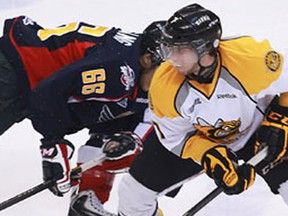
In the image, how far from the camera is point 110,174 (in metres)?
2.77

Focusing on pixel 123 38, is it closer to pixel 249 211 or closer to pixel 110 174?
pixel 110 174

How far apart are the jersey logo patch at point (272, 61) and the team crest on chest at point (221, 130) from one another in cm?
19

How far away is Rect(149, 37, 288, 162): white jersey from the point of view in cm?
202

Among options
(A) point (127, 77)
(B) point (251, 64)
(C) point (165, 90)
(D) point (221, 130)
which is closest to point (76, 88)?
(A) point (127, 77)

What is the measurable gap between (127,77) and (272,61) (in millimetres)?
547

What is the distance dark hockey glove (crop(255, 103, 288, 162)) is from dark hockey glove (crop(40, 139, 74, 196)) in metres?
0.69

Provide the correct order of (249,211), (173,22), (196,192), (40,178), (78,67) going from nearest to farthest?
(173,22), (78,67), (249,211), (196,192), (40,178)

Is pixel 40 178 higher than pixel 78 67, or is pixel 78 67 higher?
pixel 78 67

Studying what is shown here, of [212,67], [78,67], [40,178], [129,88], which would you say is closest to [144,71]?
[129,88]

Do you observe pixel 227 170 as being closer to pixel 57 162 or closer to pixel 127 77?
pixel 127 77

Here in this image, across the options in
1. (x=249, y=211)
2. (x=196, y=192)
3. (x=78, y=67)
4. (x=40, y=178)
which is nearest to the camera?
(x=78, y=67)

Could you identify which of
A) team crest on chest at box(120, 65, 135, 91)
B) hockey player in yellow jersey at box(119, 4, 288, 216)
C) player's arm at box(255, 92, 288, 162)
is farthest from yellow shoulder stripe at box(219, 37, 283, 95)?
team crest on chest at box(120, 65, 135, 91)

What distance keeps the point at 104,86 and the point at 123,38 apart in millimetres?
192

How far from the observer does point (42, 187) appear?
249cm
